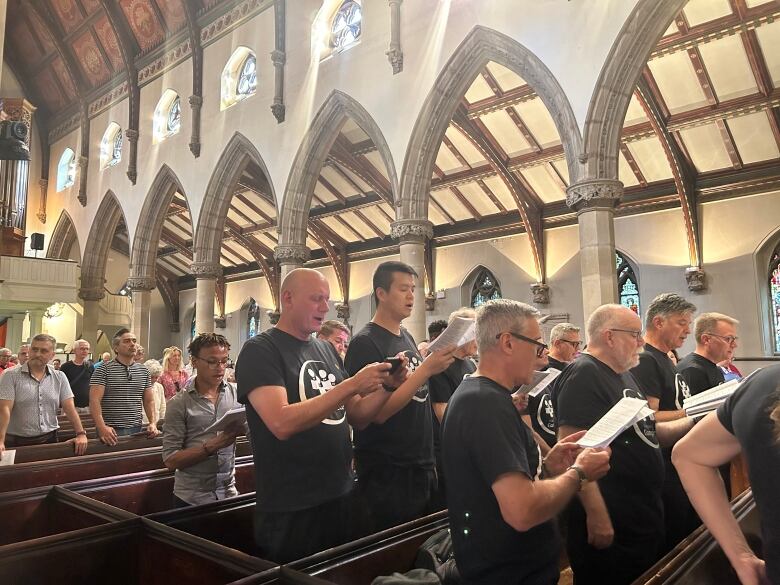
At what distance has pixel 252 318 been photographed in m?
Result: 21.1

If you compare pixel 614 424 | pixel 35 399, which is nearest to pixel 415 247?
pixel 35 399

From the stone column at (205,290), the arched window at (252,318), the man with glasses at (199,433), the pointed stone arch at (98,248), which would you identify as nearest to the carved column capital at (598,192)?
the man with glasses at (199,433)

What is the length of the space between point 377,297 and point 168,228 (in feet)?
64.7

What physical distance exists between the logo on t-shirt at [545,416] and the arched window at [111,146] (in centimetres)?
1590

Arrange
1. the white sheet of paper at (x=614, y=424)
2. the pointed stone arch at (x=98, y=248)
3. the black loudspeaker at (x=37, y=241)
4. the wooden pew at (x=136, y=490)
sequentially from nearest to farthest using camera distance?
1. the white sheet of paper at (x=614, y=424)
2. the wooden pew at (x=136, y=490)
3. the pointed stone arch at (x=98, y=248)
4. the black loudspeaker at (x=37, y=241)

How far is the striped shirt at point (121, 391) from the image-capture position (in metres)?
4.66

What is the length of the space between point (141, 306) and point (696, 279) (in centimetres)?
1217

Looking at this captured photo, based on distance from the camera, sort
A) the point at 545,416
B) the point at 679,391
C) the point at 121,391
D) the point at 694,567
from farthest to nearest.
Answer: the point at 121,391
the point at 545,416
the point at 679,391
the point at 694,567

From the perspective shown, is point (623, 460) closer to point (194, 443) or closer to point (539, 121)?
point (194, 443)

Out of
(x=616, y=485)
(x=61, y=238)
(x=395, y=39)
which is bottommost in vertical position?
(x=616, y=485)

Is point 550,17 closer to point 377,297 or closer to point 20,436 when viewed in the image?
point 377,297

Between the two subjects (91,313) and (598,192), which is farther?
(91,313)

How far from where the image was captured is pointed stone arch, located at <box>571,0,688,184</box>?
23.7 feet

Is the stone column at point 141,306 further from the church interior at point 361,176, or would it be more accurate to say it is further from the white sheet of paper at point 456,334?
the white sheet of paper at point 456,334
